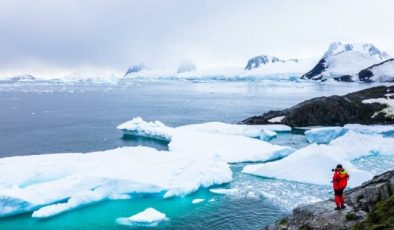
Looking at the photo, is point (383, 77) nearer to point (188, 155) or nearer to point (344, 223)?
point (188, 155)

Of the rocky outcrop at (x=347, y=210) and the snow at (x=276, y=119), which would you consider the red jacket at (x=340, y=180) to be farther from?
the snow at (x=276, y=119)

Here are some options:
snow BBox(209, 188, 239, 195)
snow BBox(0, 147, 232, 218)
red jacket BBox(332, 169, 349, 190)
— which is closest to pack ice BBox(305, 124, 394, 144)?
snow BBox(0, 147, 232, 218)

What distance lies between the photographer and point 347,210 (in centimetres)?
1377

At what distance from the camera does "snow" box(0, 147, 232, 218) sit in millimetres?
22703

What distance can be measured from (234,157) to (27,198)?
17390 millimetres

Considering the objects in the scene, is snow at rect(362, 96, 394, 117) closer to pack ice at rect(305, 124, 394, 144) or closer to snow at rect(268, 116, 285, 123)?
pack ice at rect(305, 124, 394, 144)

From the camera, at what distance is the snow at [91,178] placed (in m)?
22.7

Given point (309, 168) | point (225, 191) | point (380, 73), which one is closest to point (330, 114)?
point (309, 168)

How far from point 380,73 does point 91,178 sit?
162 meters

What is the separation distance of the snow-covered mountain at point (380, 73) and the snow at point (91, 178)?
488 ft

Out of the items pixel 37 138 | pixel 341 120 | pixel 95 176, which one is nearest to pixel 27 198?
pixel 95 176

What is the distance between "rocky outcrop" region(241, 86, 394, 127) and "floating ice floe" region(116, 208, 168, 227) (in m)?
34.5

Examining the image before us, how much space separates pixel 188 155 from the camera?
101 feet

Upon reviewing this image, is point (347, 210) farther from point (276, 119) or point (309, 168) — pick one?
point (276, 119)
